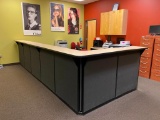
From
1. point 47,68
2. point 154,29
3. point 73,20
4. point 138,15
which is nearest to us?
point 47,68

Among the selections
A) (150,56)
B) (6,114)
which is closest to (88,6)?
(150,56)

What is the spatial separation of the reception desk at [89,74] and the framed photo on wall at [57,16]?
10.9ft

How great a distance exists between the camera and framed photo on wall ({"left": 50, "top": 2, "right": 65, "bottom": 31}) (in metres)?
5.89

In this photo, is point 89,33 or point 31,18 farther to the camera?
point 89,33

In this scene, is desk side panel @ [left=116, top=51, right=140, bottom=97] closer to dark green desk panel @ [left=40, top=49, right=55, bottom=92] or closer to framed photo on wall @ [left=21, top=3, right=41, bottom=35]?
dark green desk panel @ [left=40, top=49, right=55, bottom=92]

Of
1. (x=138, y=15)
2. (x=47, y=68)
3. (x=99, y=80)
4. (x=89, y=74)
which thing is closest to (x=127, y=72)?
(x=99, y=80)

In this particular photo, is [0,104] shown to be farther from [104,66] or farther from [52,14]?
[52,14]

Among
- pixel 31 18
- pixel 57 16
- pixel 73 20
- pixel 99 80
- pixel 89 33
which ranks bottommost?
pixel 99 80

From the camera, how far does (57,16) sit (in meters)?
6.06

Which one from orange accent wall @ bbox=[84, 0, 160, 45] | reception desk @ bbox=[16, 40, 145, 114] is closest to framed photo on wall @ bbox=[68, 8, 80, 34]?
orange accent wall @ bbox=[84, 0, 160, 45]

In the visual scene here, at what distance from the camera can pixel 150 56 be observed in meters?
3.76

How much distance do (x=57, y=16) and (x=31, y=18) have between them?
122cm

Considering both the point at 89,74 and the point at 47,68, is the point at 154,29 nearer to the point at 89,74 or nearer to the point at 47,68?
the point at 89,74

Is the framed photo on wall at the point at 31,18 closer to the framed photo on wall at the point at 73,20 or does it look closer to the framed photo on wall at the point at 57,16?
the framed photo on wall at the point at 57,16
